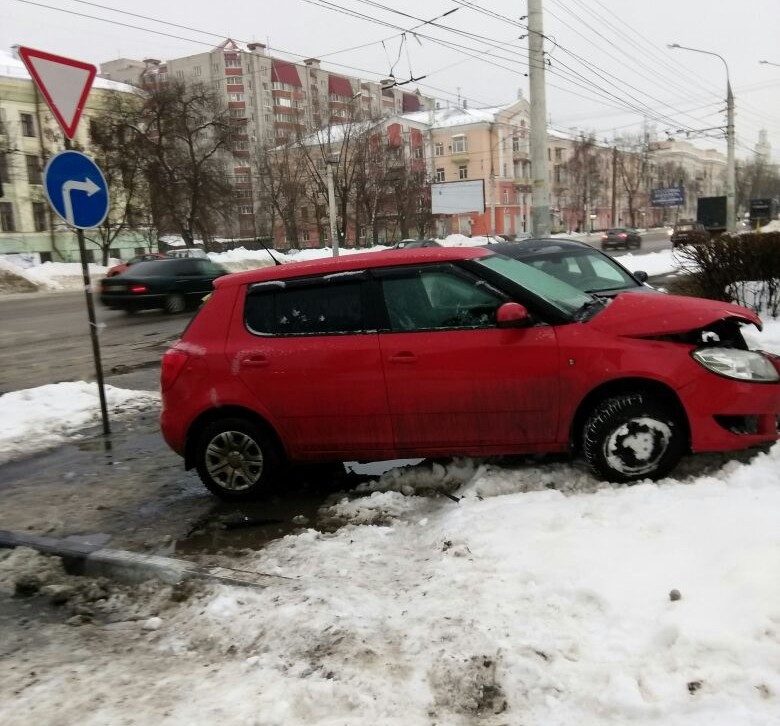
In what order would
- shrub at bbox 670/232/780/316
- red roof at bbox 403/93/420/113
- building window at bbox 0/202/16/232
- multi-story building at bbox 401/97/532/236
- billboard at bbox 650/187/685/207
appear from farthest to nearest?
red roof at bbox 403/93/420/113, billboard at bbox 650/187/685/207, multi-story building at bbox 401/97/532/236, building window at bbox 0/202/16/232, shrub at bbox 670/232/780/316

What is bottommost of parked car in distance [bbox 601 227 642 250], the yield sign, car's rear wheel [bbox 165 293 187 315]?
car's rear wheel [bbox 165 293 187 315]

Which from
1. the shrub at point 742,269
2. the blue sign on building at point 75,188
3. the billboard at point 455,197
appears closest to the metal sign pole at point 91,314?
the blue sign on building at point 75,188

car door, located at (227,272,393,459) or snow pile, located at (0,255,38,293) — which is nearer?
car door, located at (227,272,393,459)

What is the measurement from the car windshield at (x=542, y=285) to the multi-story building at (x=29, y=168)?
163ft

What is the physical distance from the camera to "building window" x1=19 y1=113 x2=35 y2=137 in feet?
164

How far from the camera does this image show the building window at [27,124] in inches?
1967

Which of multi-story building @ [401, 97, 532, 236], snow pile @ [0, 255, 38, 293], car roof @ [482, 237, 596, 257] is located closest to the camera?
car roof @ [482, 237, 596, 257]

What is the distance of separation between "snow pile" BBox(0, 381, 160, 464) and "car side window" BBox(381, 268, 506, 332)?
4.11 m

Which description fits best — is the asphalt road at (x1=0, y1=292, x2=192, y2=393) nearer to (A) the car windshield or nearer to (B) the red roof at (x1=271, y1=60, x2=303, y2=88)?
(A) the car windshield

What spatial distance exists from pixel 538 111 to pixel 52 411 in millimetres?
12383

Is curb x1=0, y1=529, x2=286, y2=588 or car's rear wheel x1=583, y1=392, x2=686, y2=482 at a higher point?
car's rear wheel x1=583, y1=392, x2=686, y2=482

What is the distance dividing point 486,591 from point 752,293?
768cm

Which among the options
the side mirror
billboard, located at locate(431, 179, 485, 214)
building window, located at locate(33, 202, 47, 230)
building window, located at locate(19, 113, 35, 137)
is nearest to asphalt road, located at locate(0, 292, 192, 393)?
the side mirror

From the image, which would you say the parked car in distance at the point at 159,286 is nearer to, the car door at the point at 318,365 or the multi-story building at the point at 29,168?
the car door at the point at 318,365
